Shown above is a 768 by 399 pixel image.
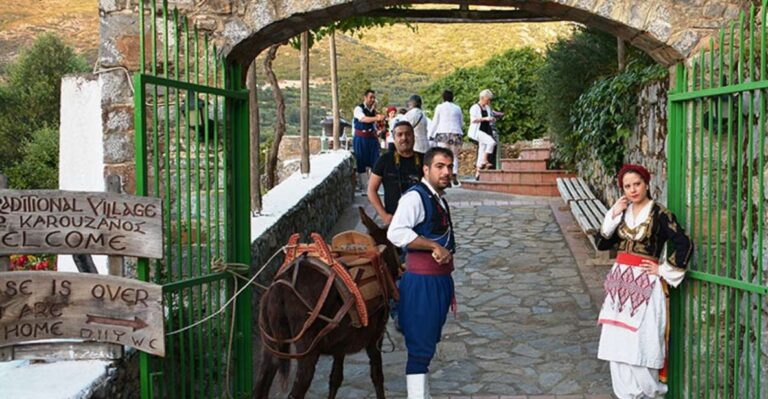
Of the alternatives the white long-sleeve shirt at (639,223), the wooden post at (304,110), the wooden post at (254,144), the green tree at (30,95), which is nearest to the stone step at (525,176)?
the wooden post at (304,110)

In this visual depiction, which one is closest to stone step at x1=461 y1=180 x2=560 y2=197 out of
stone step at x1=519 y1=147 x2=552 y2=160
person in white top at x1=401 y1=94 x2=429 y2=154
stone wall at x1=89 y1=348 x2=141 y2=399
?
stone step at x1=519 y1=147 x2=552 y2=160

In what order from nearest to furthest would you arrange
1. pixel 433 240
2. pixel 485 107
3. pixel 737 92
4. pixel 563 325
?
1. pixel 737 92
2. pixel 433 240
3. pixel 563 325
4. pixel 485 107

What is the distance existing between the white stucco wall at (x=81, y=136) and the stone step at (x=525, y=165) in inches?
397

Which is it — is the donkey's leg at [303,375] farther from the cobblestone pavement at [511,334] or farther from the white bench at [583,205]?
the white bench at [583,205]

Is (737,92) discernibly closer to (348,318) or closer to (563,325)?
(348,318)

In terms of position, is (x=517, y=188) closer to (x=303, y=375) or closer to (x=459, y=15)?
(x=459, y=15)

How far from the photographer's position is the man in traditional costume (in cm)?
473

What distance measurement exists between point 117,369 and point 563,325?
4239mm

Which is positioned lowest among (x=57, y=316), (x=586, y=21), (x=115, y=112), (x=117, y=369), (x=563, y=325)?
(x=563, y=325)

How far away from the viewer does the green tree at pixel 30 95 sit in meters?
29.9

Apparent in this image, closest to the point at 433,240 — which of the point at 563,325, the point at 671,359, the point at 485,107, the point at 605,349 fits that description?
the point at 605,349

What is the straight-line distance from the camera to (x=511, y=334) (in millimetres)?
6926

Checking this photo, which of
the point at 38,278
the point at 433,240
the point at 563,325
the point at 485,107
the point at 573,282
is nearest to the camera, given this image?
the point at 38,278

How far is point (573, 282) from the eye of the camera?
27.9 ft
